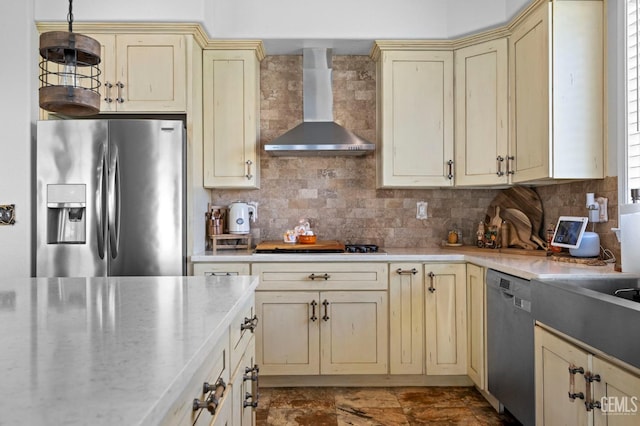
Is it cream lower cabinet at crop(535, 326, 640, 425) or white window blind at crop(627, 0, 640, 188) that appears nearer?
cream lower cabinet at crop(535, 326, 640, 425)

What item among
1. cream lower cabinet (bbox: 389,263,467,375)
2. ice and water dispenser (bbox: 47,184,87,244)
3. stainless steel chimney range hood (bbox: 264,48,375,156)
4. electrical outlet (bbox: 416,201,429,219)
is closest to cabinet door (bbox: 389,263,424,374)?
cream lower cabinet (bbox: 389,263,467,375)

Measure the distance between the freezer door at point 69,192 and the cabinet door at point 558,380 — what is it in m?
2.44

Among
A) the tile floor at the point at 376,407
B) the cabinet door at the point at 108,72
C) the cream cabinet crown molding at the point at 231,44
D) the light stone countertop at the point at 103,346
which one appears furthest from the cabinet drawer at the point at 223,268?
the cream cabinet crown molding at the point at 231,44

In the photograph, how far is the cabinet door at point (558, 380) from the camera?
1654mm

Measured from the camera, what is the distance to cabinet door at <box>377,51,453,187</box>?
3.19 m

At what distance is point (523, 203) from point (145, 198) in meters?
2.61

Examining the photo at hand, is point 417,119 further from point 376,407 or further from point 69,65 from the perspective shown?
point 69,65

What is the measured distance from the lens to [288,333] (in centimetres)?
293

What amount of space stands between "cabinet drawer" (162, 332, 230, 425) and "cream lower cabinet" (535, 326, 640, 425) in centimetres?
123

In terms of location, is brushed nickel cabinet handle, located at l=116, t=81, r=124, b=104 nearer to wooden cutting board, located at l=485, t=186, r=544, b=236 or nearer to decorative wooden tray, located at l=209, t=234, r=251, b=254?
decorative wooden tray, located at l=209, t=234, r=251, b=254

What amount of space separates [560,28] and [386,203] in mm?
1659

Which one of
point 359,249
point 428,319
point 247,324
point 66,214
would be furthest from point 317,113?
point 247,324

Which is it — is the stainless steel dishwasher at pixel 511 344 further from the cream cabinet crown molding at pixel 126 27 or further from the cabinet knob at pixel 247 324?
the cream cabinet crown molding at pixel 126 27

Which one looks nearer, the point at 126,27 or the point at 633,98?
the point at 633,98
